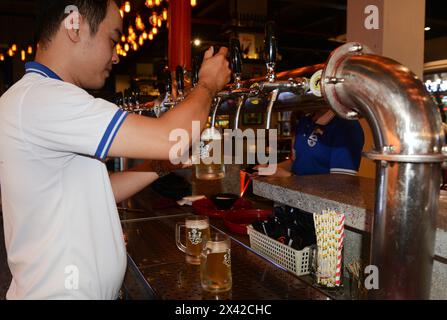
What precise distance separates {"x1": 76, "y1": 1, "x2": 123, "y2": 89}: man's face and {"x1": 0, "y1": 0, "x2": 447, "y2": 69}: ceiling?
230 inches

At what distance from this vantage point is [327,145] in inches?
126

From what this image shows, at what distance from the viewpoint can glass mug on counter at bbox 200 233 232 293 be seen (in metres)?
1.35

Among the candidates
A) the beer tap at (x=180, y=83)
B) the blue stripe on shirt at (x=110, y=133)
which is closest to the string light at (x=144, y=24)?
the beer tap at (x=180, y=83)

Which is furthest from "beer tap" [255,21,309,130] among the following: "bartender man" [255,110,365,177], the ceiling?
the ceiling

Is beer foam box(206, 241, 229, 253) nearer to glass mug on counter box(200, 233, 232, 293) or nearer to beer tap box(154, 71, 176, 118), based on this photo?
glass mug on counter box(200, 233, 232, 293)

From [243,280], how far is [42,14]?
1129 millimetres

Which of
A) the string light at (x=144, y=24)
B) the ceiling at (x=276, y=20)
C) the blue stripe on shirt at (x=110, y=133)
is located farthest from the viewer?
the ceiling at (x=276, y=20)

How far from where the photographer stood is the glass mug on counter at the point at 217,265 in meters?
1.35

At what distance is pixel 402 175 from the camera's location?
0.84 metres

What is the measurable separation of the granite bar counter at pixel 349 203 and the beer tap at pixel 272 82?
455mm

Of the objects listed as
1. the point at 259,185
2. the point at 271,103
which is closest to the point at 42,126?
the point at 271,103

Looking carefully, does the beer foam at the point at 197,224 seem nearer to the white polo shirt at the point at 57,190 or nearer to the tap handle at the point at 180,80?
the white polo shirt at the point at 57,190

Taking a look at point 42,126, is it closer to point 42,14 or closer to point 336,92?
point 42,14

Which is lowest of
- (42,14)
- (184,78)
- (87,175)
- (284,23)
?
(87,175)
